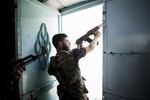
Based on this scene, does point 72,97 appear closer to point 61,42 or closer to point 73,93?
point 73,93

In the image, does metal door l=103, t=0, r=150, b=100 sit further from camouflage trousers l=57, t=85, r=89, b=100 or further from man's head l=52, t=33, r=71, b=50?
man's head l=52, t=33, r=71, b=50

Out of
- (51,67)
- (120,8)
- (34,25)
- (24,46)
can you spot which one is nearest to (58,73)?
(51,67)

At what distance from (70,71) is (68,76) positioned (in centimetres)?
7

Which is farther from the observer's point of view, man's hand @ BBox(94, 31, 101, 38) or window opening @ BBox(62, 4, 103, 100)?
window opening @ BBox(62, 4, 103, 100)

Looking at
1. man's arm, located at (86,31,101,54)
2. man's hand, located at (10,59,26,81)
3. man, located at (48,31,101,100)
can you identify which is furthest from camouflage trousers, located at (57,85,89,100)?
man's hand, located at (10,59,26,81)

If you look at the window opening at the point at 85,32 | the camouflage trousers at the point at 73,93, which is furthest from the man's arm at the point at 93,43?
the camouflage trousers at the point at 73,93

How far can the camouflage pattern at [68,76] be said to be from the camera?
190 cm

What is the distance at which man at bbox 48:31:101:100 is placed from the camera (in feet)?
6.23

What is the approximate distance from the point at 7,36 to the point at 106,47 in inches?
48.6

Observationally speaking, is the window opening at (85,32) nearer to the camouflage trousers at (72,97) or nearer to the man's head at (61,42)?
the man's head at (61,42)

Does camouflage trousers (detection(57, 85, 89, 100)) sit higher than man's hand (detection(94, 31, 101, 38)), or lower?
lower

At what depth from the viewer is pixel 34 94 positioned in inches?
73.9

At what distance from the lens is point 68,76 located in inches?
76.4

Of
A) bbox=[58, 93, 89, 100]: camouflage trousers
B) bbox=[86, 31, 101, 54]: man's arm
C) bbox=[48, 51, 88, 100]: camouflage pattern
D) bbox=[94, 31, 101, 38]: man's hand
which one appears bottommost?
bbox=[58, 93, 89, 100]: camouflage trousers
